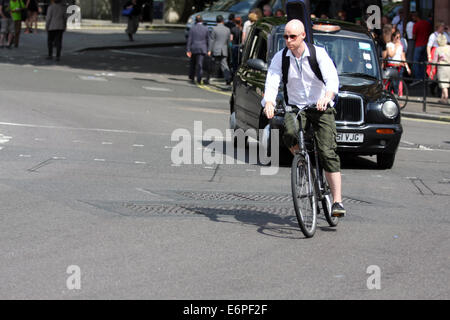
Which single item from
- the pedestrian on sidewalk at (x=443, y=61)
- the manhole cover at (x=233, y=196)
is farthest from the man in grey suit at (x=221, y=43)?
the manhole cover at (x=233, y=196)

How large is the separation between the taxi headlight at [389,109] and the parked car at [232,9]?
1956cm

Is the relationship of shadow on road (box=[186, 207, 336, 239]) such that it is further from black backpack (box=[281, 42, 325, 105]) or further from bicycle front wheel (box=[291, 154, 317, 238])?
black backpack (box=[281, 42, 325, 105])

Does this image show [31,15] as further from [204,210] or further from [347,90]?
[204,210]

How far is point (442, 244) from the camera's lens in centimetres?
808

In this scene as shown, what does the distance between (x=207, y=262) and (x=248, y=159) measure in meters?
6.39

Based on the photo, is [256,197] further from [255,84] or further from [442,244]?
[255,84]

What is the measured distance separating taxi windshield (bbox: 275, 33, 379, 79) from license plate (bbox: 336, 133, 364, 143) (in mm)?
1215

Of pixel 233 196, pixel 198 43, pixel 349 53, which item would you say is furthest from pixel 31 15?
pixel 233 196

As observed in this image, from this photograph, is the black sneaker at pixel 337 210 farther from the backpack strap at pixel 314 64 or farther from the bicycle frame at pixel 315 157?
the backpack strap at pixel 314 64

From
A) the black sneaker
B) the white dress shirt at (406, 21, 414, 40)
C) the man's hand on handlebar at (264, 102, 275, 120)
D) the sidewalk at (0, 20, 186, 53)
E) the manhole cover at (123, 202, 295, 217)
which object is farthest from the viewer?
the sidewalk at (0, 20, 186, 53)

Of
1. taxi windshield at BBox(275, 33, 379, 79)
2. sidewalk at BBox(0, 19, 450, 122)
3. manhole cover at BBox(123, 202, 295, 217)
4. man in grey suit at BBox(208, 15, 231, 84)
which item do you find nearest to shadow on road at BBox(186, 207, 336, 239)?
manhole cover at BBox(123, 202, 295, 217)

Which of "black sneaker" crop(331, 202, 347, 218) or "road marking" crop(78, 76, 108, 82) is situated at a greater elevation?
"black sneaker" crop(331, 202, 347, 218)

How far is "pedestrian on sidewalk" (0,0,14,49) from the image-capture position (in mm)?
33406
